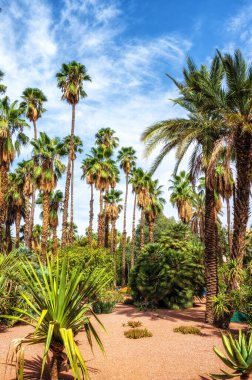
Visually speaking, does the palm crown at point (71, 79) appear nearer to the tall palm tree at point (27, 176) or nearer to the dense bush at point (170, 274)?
the tall palm tree at point (27, 176)

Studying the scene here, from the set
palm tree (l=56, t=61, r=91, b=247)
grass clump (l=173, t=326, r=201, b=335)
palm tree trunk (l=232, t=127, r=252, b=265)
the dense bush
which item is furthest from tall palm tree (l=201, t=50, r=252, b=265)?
palm tree (l=56, t=61, r=91, b=247)

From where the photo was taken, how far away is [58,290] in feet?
20.8

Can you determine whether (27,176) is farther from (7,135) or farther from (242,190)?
(242,190)

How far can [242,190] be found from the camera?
1337 centimetres

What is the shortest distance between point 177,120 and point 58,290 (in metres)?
10.7

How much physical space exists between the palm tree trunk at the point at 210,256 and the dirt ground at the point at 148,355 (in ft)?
3.31

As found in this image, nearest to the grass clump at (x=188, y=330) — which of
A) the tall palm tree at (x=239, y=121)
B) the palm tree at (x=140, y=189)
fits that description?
the tall palm tree at (x=239, y=121)

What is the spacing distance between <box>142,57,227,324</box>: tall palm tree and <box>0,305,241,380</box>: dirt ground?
2.83 m

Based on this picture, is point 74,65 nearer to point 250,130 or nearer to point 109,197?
point 109,197

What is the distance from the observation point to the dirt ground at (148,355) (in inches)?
324

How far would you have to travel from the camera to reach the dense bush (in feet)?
64.3

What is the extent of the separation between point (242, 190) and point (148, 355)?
23.7 ft

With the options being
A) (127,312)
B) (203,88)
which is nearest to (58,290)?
(203,88)

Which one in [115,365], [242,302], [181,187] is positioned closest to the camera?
[115,365]
